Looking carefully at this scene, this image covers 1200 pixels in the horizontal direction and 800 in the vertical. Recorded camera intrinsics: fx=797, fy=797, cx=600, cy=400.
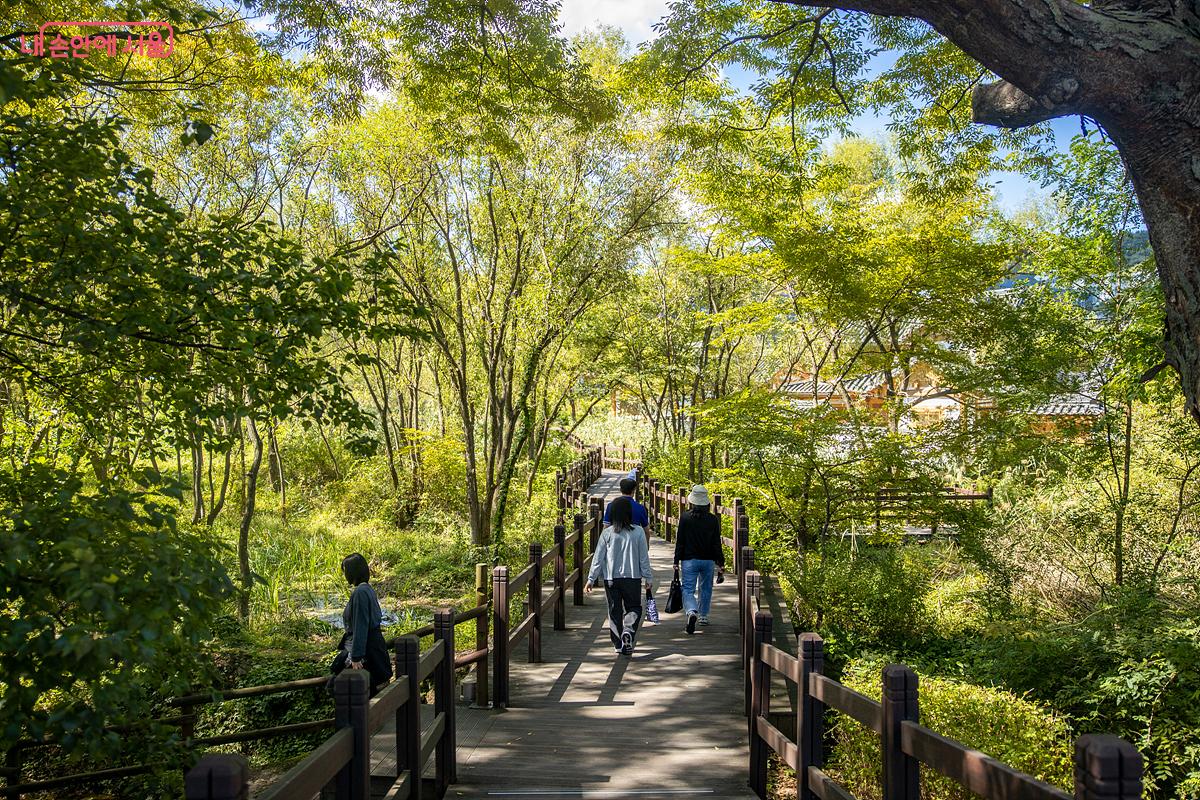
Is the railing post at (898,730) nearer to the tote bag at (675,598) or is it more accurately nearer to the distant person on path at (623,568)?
the distant person on path at (623,568)

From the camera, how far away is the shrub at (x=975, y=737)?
17.4 ft

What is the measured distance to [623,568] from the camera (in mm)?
7562

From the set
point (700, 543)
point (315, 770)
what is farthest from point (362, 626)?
point (700, 543)

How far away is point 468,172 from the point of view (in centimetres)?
1420

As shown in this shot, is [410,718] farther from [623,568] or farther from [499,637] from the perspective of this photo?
[623,568]

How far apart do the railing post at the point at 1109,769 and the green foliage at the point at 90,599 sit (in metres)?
2.77

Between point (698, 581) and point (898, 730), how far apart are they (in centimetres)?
538

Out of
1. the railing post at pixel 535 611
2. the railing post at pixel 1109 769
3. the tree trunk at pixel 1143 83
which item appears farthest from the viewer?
the railing post at pixel 535 611

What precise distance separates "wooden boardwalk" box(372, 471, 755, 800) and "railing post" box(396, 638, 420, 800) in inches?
27.6

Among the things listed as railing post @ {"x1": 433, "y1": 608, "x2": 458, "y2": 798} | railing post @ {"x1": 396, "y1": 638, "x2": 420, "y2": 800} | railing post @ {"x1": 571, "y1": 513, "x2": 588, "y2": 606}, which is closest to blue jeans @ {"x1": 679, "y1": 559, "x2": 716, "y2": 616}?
railing post @ {"x1": 571, "y1": 513, "x2": 588, "y2": 606}

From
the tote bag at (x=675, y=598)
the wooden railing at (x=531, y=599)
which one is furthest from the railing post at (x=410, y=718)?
the tote bag at (x=675, y=598)

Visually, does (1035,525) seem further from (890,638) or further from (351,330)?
(351,330)

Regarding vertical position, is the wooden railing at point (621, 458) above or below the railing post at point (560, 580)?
above

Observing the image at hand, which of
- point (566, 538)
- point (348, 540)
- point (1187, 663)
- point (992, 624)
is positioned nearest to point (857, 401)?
point (992, 624)
